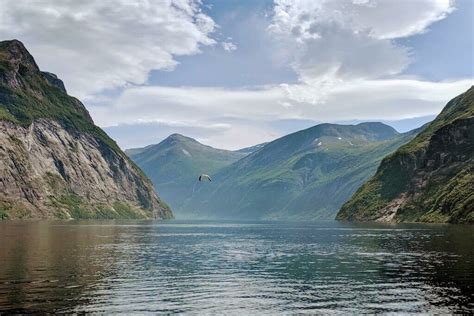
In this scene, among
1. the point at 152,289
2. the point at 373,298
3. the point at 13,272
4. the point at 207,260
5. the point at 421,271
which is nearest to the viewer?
the point at 373,298

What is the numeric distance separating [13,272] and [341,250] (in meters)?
65.3

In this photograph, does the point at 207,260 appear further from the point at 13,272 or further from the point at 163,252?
the point at 13,272

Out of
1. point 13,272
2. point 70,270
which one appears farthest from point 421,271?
point 13,272

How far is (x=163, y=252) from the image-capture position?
344ft

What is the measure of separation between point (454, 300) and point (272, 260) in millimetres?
43653

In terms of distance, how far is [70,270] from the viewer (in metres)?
69.8

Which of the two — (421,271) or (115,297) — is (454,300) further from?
(115,297)

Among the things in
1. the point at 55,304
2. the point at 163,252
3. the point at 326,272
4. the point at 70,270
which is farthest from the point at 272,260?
the point at 55,304

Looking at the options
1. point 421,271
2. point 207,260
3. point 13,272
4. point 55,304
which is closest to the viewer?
point 55,304

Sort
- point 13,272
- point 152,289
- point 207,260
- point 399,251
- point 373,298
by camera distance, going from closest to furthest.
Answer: point 373,298
point 152,289
point 13,272
point 207,260
point 399,251

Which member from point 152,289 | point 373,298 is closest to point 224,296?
point 152,289

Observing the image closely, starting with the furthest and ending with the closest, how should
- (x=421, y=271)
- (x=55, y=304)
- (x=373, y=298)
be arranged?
(x=421, y=271) < (x=373, y=298) < (x=55, y=304)

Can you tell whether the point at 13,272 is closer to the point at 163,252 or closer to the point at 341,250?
the point at 163,252

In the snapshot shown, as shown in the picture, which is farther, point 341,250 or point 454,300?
point 341,250
